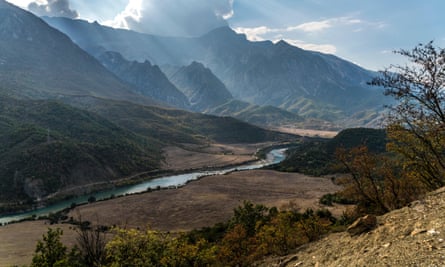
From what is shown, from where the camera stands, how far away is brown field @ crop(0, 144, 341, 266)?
6206 cm

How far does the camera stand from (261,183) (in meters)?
104

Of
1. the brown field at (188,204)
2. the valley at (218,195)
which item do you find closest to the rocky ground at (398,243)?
the valley at (218,195)

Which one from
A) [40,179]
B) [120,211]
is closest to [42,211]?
[40,179]

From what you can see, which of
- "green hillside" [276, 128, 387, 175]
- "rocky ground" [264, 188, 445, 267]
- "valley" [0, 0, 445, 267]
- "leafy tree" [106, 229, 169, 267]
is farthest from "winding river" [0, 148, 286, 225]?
"rocky ground" [264, 188, 445, 267]

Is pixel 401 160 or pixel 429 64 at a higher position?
pixel 429 64

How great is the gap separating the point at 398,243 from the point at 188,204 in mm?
71884

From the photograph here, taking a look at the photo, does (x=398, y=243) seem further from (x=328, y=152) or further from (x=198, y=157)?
(x=198, y=157)

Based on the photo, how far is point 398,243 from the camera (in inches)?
509

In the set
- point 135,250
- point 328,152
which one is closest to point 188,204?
point 135,250

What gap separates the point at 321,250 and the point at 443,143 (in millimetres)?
12677

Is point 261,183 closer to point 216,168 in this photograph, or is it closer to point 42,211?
point 216,168

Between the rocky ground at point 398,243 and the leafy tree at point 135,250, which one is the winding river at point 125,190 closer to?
the leafy tree at point 135,250

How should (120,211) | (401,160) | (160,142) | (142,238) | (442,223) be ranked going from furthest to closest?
1. (160,142)
2. (120,211)
3. (401,160)
4. (142,238)
5. (442,223)

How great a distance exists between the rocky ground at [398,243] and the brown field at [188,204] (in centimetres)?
4198
